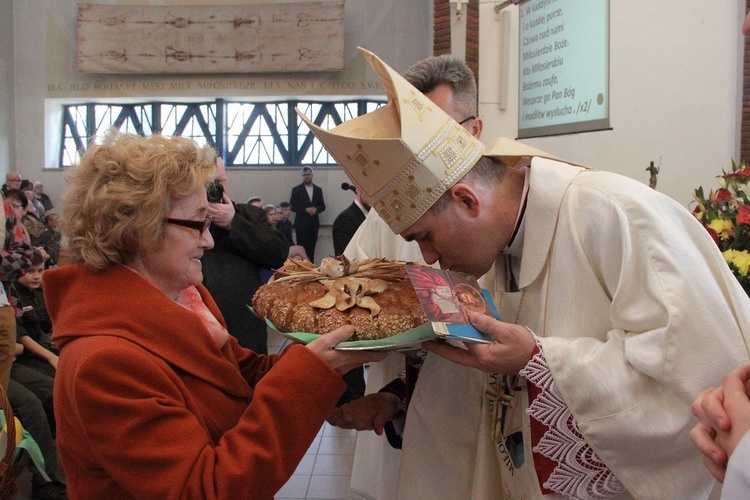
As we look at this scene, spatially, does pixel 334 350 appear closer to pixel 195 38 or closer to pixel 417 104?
pixel 417 104

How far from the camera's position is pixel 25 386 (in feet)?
14.5

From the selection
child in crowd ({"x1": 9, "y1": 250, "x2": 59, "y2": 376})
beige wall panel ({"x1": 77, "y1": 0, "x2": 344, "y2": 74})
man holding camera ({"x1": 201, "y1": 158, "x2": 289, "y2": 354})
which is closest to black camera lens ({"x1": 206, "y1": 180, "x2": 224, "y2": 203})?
man holding camera ({"x1": 201, "y1": 158, "x2": 289, "y2": 354})

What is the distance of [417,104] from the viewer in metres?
1.88

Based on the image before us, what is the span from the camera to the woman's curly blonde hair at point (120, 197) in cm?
165

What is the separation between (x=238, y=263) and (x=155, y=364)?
2.01m

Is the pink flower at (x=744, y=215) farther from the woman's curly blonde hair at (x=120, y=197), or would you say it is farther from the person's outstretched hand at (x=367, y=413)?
the woman's curly blonde hair at (x=120, y=197)

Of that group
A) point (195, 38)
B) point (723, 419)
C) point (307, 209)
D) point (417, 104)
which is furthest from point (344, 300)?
point (195, 38)

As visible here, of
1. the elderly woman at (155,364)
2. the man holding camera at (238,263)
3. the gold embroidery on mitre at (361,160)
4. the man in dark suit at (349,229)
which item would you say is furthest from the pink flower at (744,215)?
the man in dark suit at (349,229)

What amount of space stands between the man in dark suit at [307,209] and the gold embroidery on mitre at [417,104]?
12.3 metres

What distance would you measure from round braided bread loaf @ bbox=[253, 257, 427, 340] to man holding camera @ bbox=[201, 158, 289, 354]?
1488mm

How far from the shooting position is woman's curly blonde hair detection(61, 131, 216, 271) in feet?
5.40

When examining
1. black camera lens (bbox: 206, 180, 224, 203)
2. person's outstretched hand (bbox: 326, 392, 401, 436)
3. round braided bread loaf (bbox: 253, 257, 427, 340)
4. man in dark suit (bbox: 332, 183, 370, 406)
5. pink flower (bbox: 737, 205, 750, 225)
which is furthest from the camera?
man in dark suit (bbox: 332, 183, 370, 406)

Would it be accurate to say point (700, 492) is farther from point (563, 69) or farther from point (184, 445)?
point (563, 69)

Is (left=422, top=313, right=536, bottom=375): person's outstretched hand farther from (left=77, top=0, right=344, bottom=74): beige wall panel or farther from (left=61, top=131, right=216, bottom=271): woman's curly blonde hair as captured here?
(left=77, top=0, right=344, bottom=74): beige wall panel
